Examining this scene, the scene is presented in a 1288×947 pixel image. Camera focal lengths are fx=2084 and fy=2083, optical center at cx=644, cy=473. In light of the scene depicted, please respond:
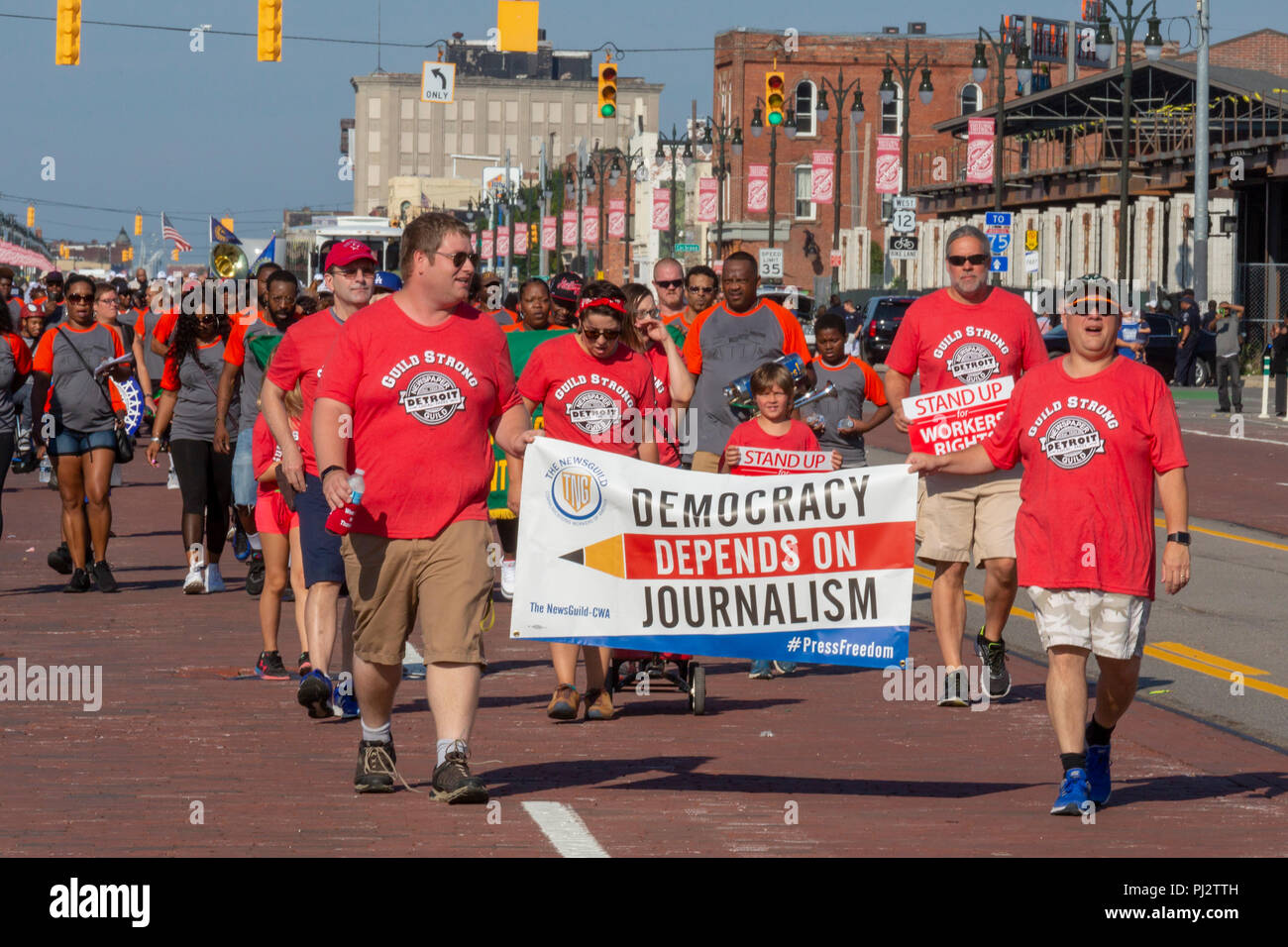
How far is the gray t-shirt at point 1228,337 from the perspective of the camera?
3444 cm

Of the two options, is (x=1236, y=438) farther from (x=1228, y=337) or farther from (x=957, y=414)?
(x=957, y=414)

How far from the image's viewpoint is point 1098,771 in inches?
301

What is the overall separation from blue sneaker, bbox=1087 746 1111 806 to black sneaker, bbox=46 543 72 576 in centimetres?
917

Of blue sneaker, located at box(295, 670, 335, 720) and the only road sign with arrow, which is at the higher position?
the only road sign with arrow

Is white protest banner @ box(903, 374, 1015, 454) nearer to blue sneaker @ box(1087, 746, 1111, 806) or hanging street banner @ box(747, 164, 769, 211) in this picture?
blue sneaker @ box(1087, 746, 1111, 806)

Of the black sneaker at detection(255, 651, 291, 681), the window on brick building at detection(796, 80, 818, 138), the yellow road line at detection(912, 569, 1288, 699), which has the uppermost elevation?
the window on brick building at detection(796, 80, 818, 138)

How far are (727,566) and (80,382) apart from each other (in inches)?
302

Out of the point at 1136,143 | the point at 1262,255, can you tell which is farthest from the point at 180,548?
the point at 1136,143

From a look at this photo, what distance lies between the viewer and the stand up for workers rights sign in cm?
802

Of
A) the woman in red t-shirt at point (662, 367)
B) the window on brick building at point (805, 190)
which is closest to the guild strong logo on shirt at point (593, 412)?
the woman in red t-shirt at point (662, 367)

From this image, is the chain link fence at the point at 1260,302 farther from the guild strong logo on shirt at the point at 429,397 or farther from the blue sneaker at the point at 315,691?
the guild strong logo on shirt at the point at 429,397

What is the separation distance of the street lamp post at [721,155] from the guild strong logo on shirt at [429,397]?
5060 centimetres

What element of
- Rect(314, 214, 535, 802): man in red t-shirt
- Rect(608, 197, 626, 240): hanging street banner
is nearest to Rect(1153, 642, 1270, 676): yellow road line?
Rect(314, 214, 535, 802): man in red t-shirt

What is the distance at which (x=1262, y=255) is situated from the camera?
53188mm
